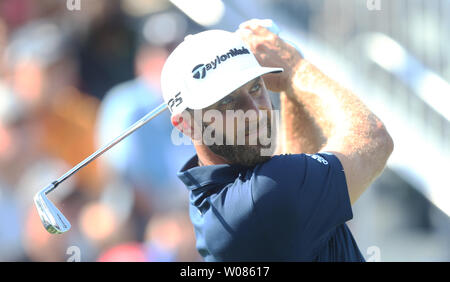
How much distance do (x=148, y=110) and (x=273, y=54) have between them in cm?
129

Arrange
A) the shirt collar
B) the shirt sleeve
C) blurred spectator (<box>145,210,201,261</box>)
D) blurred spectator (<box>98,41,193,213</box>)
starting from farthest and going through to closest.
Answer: blurred spectator (<box>98,41,193,213</box>) < blurred spectator (<box>145,210,201,261</box>) < the shirt collar < the shirt sleeve

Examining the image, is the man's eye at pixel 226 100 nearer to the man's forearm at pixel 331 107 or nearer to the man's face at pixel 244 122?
the man's face at pixel 244 122

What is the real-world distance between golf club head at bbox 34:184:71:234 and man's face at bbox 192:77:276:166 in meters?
0.56

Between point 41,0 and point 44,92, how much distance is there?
75 cm

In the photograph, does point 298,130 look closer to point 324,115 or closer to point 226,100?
point 324,115

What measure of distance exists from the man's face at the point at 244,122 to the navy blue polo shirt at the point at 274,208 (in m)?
0.05

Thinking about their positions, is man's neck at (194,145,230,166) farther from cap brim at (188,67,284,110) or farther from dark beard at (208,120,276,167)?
cap brim at (188,67,284,110)

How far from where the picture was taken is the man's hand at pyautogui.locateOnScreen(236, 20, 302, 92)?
190 cm

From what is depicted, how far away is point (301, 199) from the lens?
5.29ft

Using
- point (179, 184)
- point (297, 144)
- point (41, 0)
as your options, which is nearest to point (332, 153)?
point (297, 144)

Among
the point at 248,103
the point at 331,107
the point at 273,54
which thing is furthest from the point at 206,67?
the point at 331,107

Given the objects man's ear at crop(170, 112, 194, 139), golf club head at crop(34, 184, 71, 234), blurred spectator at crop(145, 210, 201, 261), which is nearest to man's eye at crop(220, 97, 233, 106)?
man's ear at crop(170, 112, 194, 139)

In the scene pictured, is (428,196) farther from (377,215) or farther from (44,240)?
(44,240)

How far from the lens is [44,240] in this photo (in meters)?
2.95
